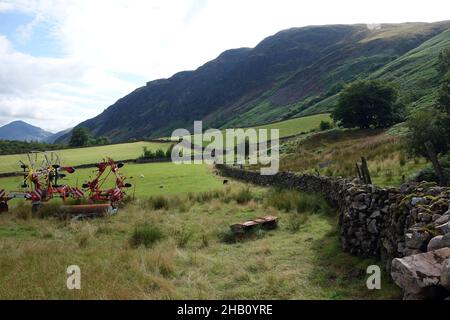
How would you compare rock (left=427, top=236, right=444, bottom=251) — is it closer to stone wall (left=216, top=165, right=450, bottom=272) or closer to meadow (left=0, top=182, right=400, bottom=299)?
stone wall (left=216, top=165, right=450, bottom=272)

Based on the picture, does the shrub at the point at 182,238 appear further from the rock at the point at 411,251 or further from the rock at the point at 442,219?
the rock at the point at 442,219

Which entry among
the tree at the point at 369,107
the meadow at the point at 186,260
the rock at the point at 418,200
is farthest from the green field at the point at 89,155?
the rock at the point at 418,200

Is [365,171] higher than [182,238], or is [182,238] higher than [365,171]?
[365,171]

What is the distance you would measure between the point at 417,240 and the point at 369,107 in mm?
60162

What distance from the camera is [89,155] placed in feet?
231

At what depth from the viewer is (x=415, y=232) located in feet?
22.7

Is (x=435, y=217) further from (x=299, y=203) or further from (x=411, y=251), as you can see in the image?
(x=299, y=203)

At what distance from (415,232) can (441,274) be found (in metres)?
1.51

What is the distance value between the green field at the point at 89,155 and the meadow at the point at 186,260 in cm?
4511

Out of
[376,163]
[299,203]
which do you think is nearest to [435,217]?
[299,203]

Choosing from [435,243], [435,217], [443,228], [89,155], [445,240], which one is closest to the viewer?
[445,240]

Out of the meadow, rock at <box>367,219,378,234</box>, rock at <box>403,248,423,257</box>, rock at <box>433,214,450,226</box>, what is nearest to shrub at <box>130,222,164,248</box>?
the meadow
